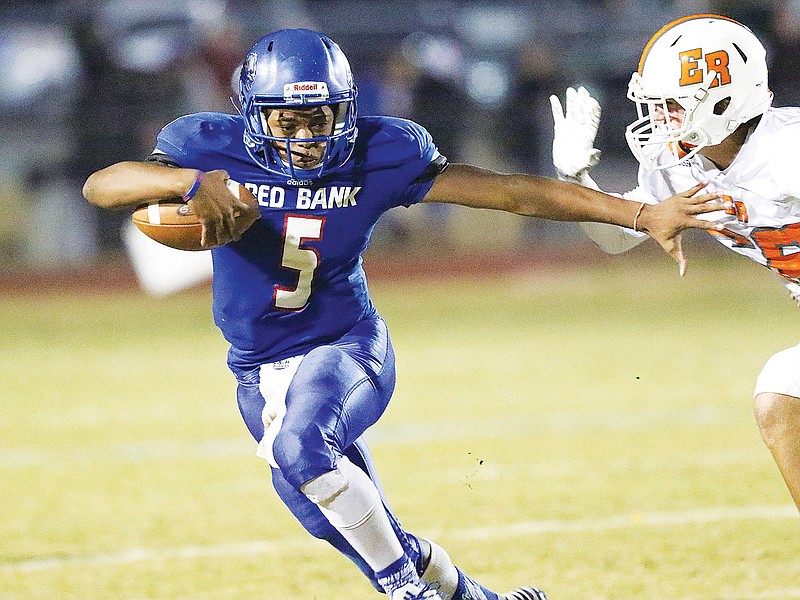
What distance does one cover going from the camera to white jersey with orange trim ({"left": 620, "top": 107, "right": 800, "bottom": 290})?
10.6 ft

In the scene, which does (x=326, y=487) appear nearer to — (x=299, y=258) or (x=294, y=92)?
(x=299, y=258)

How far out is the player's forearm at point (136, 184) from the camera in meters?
2.97

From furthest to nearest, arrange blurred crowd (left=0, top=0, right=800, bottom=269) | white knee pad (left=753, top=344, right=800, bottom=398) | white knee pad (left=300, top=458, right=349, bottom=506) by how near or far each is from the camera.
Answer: blurred crowd (left=0, top=0, right=800, bottom=269), white knee pad (left=753, top=344, right=800, bottom=398), white knee pad (left=300, top=458, right=349, bottom=506)

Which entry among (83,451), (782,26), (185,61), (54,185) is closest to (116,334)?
(54,185)

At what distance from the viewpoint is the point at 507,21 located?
12.2 m

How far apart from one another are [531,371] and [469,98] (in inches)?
180

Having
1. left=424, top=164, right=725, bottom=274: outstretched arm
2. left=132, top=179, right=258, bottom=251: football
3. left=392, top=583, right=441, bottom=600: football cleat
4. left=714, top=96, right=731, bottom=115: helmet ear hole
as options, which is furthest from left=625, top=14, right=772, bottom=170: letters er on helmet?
left=392, top=583, right=441, bottom=600: football cleat

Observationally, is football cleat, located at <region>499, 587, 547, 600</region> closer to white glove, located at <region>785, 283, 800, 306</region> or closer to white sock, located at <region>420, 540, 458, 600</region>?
white sock, located at <region>420, 540, 458, 600</region>

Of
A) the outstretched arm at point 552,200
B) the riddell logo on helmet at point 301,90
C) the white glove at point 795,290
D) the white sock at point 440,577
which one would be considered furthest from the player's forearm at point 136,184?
the white glove at point 795,290

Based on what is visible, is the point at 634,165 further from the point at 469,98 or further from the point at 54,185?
the point at 54,185

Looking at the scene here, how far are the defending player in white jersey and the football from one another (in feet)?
2.99

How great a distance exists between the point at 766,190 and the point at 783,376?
0.49 meters

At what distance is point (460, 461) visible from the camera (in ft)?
17.2

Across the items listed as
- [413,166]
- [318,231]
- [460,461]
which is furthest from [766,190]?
[460,461]
